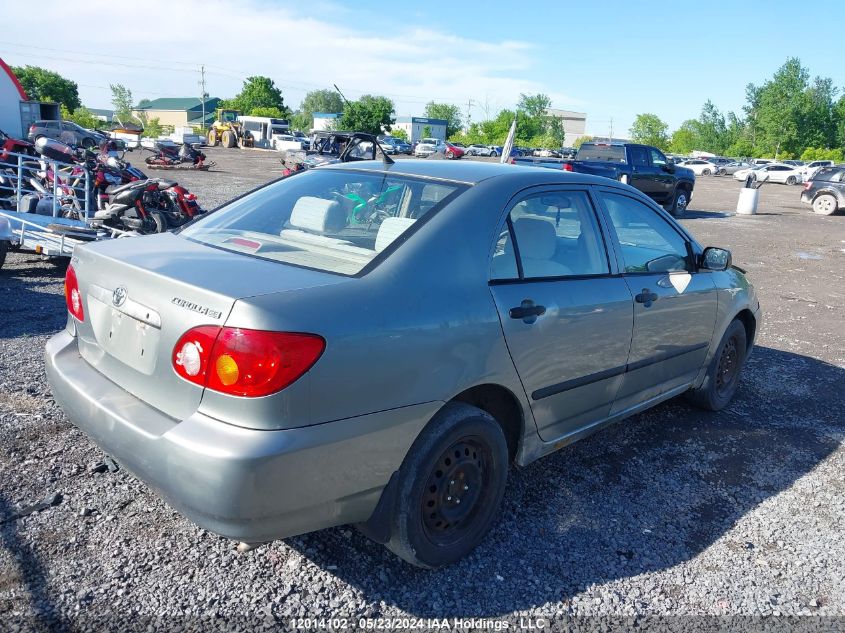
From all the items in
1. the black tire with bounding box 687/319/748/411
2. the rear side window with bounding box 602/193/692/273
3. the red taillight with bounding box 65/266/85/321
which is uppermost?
the rear side window with bounding box 602/193/692/273

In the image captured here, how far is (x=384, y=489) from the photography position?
8.23 ft

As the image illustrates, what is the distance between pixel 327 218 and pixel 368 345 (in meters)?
1.04

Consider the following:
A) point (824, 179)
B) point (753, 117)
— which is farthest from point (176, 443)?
point (753, 117)

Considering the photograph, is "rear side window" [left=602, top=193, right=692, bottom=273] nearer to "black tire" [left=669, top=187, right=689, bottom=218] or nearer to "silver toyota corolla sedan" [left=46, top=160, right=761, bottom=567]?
"silver toyota corolla sedan" [left=46, top=160, right=761, bottom=567]

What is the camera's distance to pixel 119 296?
8.55 ft

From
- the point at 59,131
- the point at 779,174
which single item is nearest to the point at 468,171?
the point at 59,131

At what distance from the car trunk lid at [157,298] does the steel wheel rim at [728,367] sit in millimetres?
3393

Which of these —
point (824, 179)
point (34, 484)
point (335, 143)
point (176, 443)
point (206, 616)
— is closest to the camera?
point (176, 443)

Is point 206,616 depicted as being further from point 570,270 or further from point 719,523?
point 719,523

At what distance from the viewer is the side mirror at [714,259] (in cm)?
430

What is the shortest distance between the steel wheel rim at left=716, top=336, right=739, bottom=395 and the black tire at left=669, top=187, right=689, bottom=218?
1538cm

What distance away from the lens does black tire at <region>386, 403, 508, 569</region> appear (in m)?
2.57

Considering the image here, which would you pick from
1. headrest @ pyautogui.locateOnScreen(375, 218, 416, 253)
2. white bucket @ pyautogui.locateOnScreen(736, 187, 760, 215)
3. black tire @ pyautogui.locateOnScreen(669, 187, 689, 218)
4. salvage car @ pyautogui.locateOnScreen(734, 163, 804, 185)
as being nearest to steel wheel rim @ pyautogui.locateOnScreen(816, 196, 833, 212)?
white bucket @ pyautogui.locateOnScreen(736, 187, 760, 215)

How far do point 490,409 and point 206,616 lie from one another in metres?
1.42
